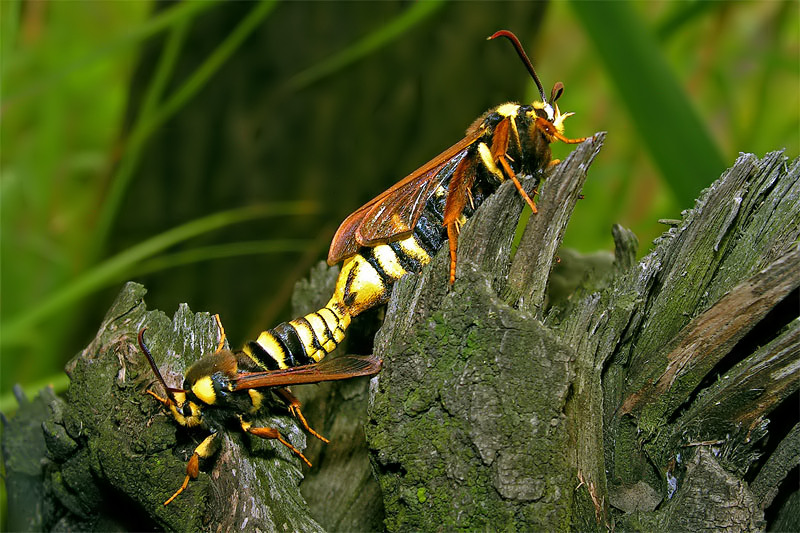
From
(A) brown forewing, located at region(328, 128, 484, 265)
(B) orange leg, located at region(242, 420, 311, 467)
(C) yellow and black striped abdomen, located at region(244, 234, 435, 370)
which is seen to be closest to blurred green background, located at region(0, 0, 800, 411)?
(A) brown forewing, located at region(328, 128, 484, 265)

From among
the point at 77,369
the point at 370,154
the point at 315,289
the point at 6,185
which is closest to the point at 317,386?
the point at 315,289

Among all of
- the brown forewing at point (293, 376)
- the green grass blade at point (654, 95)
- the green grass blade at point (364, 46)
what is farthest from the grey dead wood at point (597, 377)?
the green grass blade at point (364, 46)

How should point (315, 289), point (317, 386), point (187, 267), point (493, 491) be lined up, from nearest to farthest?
point (493, 491)
point (317, 386)
point (315, 289)
point (187, 267)

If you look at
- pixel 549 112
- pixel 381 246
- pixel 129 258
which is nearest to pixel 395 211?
pixel 381 246

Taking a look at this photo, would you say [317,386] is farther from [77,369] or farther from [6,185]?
[6,185]

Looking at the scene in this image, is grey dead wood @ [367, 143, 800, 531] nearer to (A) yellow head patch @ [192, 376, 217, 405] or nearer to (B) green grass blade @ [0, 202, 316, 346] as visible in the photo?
(A) yellow head patch @ [192, 376, 217, 405]

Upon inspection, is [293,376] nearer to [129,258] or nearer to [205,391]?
[205,391]
